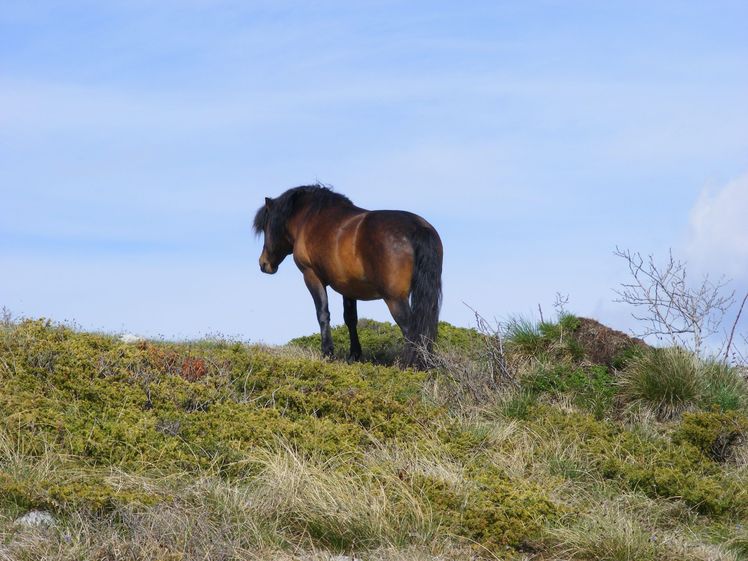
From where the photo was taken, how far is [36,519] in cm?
562

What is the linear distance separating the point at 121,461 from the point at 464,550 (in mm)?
2614

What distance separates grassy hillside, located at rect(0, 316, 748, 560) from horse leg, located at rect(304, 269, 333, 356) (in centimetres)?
279

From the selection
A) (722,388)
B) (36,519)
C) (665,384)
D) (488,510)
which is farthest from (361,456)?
(722,388)

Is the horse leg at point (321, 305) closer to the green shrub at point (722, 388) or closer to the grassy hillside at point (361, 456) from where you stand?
the grassy hillside at point (361, 456)

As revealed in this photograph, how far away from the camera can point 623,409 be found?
9531 millimetres

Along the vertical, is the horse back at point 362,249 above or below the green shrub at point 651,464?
above

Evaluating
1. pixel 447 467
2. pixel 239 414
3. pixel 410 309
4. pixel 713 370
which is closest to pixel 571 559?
pixel 447 467

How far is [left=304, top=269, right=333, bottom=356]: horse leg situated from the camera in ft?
43.1

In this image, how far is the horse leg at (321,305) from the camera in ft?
43.1

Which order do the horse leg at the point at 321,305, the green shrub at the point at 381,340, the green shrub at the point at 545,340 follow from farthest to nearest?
the green shrub at the point at 381,340 < the horse leg at the point at 321,305 < the green shrub at the point at 545,340

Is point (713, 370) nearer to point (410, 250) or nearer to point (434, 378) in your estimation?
point (434, 378)

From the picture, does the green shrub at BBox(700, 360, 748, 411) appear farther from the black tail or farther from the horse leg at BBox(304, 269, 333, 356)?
the horse leg at BBox(304, 269, 333, 356)

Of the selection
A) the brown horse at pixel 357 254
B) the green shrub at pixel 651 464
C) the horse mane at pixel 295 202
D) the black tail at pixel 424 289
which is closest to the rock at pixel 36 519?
the green shrub at pixel 651 464

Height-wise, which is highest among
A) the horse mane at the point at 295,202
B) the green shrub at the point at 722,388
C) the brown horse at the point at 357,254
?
the horse mane at the point at 295,202
